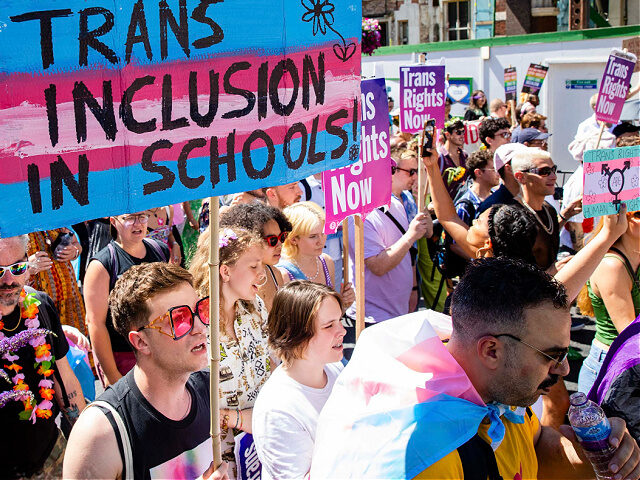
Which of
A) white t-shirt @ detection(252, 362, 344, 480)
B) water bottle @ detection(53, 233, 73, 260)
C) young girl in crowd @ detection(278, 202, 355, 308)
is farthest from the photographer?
water bottle @ detection(53, 233, 73, 260)

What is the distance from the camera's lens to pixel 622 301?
11.5 feet

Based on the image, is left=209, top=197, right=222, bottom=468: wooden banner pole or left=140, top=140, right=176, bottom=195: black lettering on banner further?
left=209, top=197, right=222, bottom=468: wooden banner pole

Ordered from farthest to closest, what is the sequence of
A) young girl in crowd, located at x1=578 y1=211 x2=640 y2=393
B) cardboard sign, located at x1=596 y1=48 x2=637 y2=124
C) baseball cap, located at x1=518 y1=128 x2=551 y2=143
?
baseball cap, located at x1=518 y1=128 x2=551 y2=143 < cardboard sign, located at x1=596 y1=48 x2=637 y2=124 < young girl in crowd, located at x1=578 y1=211 x2=640 y2=393

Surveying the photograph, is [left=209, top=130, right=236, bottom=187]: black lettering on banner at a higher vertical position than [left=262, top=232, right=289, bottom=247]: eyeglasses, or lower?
higher

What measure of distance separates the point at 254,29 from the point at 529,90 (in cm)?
1205

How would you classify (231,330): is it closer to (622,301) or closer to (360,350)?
(360,350)

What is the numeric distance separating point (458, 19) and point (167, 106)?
27.1 metres

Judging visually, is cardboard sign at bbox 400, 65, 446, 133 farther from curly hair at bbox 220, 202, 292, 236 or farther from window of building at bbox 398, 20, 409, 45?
window of building at bbox 398, 20, 409, 45

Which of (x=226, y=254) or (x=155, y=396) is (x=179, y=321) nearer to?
(x=155, y=396)

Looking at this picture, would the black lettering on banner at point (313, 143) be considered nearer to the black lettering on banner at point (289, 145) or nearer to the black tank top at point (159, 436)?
the black lettering on banner at point (289, 145)

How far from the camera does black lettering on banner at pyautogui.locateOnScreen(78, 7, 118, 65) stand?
1.72 meters

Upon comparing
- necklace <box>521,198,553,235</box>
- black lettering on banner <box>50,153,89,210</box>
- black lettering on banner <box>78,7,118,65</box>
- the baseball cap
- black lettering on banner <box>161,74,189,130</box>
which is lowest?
necklace <box>521,198,553,235</box>

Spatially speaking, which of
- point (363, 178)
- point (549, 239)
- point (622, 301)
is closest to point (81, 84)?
point (363, 178)

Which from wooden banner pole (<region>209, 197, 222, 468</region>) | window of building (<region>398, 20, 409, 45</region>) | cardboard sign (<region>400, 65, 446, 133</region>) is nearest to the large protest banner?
wooden banner pole (<region>209, 197, 222, 468</region>)
